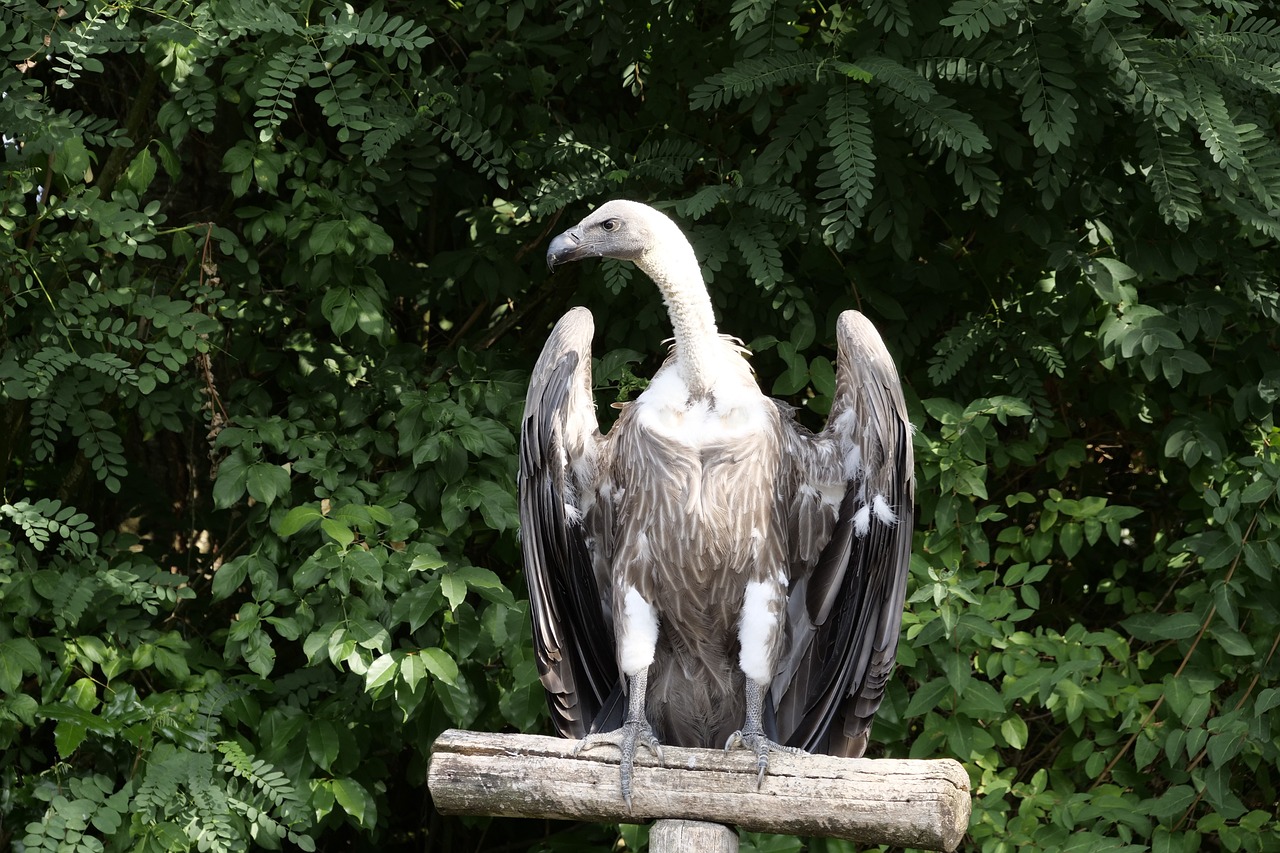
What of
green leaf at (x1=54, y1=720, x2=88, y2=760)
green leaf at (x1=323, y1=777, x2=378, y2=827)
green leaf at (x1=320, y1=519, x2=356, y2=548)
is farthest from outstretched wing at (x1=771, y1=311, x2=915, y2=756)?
green leaf at (x1=54, y1=720, x2=88, y2=760)

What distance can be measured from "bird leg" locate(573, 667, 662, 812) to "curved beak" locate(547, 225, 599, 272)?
0.92 m

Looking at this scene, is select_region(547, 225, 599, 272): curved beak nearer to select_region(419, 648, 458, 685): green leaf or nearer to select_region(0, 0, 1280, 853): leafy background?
select_region(0, 0, 1280, 853): leafy background

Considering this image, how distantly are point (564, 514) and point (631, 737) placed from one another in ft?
1.85

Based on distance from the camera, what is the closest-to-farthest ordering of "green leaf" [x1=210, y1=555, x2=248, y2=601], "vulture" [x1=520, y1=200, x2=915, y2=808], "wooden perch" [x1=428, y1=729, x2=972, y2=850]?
"wooden perch" [x1=428, y1=729, x2=972, y2=850], "vulture" [x1=520, y1=200, x2=915, y2=808], "green leaf" [x1=210, y1=555, x2=248, y2=601]

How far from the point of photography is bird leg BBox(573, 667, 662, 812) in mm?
2621

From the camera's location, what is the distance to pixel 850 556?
2941 millimetres

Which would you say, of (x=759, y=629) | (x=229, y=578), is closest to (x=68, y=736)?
(x=229, y=578)

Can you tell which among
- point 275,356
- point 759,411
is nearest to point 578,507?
point 759,411

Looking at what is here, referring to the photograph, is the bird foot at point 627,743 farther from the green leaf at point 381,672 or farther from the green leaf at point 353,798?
the green leaf at point 353,798

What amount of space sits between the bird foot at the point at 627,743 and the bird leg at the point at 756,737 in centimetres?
16

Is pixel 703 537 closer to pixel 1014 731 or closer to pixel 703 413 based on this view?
pixel 703 413

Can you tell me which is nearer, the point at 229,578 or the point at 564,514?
the point at 564,514

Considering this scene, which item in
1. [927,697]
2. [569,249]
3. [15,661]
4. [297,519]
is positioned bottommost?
[927,697]

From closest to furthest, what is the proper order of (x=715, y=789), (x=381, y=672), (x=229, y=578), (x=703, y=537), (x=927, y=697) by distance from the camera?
(x=715, y=789), (x=703, y=537), (x=381, y=672), (x=927, y=697), (x=229, y=578)
